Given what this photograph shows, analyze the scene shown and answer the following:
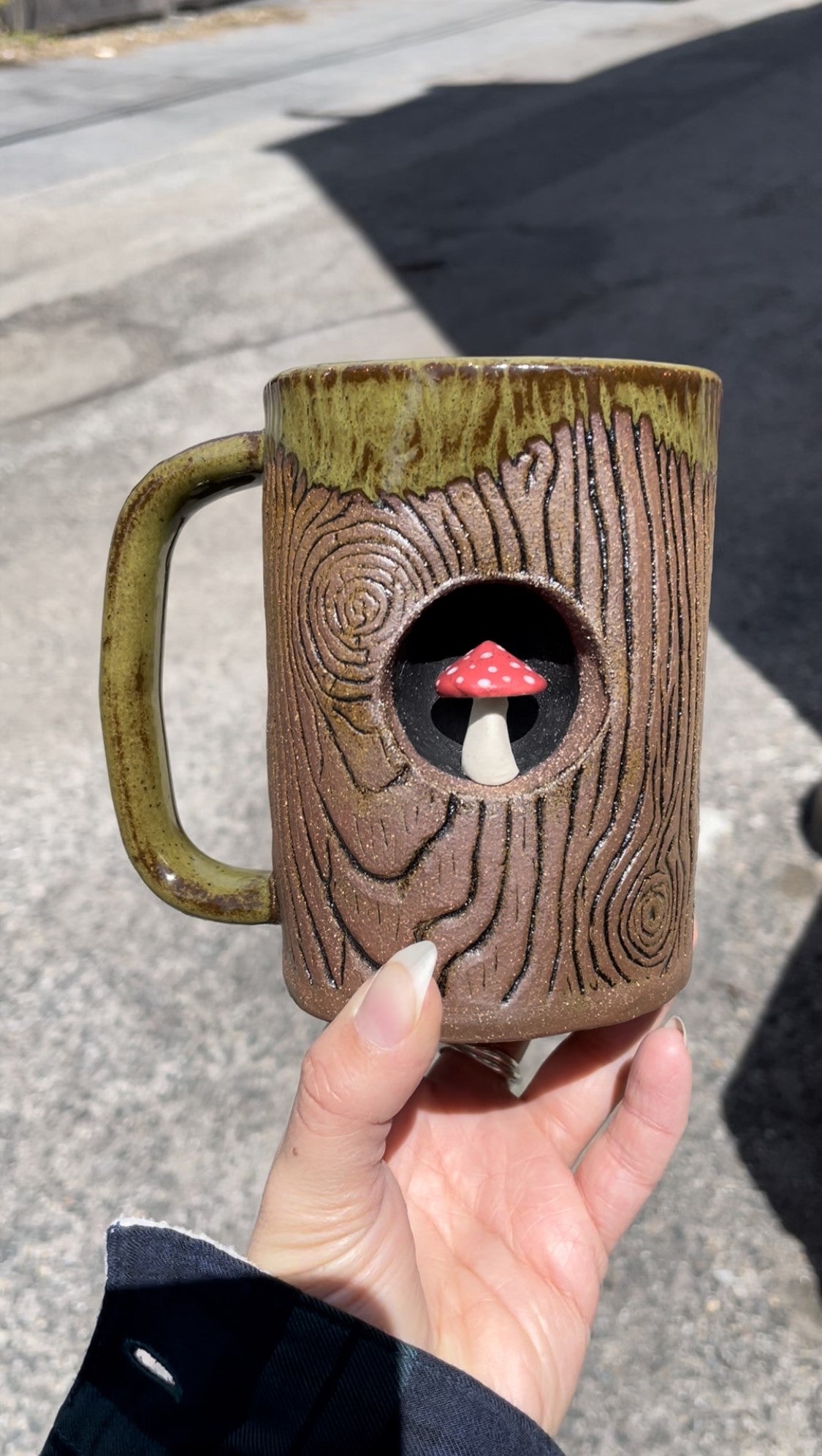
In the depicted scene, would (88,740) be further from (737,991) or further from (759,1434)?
(759,1434)

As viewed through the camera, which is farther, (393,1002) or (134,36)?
(134,36)

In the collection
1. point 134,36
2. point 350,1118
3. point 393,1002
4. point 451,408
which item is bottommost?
point 350,1118

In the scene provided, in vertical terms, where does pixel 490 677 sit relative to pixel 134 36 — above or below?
below

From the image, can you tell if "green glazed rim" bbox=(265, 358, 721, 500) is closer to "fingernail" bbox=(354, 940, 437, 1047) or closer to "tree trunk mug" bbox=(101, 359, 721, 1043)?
"tree trunk mug" bbox=(101, 359, 721, 1043)

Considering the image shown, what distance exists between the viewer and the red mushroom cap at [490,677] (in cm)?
104

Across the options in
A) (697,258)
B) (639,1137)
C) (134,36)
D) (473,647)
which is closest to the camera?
(473,647)

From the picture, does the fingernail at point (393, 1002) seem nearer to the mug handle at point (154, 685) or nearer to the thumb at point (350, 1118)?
the thumb at point (350, 1118)

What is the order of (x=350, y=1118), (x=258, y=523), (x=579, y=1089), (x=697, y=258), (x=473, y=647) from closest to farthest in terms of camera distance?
(x=350, y=1118) < (x=473, y=647) < (x=579, y=1089) < (x=258, y=523) < (x=697, y=258)

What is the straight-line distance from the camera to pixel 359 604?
101cm

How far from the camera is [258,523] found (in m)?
3.57

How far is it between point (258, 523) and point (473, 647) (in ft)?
8.18

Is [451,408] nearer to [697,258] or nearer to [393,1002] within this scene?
[393,1002]

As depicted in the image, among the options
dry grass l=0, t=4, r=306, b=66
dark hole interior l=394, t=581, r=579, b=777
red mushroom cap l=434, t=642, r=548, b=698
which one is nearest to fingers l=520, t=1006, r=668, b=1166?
dark hole interior l=394, t=581, r=579, b=777

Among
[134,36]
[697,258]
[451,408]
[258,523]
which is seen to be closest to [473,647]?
[451,408]
